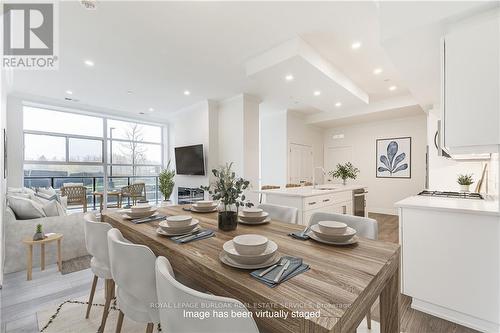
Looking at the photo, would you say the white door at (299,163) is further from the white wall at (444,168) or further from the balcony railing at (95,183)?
the balcony railing at (95,183)

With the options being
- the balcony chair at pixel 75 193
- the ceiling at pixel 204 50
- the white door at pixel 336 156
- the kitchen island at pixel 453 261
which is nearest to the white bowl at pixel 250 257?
the kitchen island at pixel 453 261

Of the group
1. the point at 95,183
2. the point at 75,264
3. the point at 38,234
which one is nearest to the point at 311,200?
the point at 75,264

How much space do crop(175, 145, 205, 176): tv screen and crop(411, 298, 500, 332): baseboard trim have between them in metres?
4.28

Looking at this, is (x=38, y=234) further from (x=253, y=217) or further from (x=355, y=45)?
(x=355, y=45)

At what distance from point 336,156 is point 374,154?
1.06 metres

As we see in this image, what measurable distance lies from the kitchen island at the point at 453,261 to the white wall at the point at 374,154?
357 centimetres

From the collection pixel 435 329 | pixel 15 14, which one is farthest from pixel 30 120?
pixel 435 329

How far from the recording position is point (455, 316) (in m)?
1.70

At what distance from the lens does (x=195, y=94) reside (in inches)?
183

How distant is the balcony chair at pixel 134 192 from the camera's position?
5.97 m

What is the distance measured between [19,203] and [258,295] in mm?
3580

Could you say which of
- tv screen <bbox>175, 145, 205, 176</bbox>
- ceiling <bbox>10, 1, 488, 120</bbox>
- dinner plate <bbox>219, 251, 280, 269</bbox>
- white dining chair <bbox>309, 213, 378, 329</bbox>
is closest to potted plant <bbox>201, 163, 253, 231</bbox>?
dinner plate <bbox>219, 251, 280, 269</bbox>

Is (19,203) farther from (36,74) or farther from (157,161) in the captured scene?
(157,161)

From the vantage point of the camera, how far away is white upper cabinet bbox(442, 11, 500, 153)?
1.38 metres
